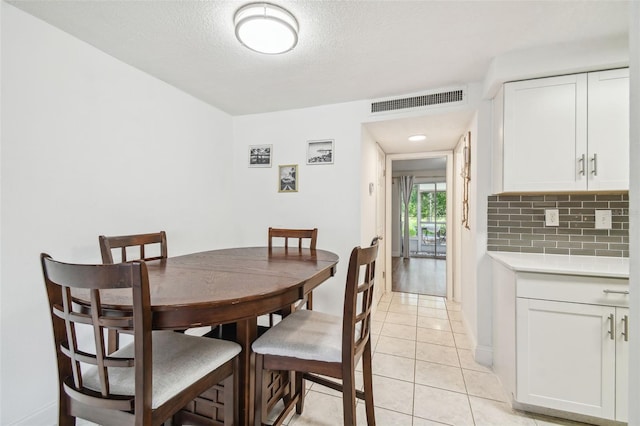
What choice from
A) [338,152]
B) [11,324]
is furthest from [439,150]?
[11,324]

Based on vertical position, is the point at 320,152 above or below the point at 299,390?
above

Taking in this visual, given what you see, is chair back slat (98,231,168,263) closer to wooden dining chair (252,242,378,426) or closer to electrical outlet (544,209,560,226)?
wooden dining chair (252,242,378,426)

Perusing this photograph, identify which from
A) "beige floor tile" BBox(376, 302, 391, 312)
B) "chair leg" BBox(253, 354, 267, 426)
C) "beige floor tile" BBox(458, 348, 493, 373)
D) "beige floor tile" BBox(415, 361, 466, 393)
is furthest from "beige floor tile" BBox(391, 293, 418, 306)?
"chair leg" BBox(253, 354, 267, 426)

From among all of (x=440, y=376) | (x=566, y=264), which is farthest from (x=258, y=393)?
(x=566, y=264)

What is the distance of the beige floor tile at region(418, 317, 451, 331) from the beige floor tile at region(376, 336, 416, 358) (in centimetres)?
44

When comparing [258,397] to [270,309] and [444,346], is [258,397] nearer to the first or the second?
[270,309]

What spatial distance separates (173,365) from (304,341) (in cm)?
54

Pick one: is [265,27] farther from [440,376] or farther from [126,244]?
[440,376]

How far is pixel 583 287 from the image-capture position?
5.04ft

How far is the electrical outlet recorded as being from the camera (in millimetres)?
2096

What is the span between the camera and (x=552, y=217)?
2.11 metres

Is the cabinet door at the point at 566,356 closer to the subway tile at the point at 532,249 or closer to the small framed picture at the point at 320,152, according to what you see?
the subway tile at the point at 532,249

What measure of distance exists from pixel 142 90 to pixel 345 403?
8.23ft

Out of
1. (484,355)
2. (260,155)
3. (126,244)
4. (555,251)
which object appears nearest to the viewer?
(126,244)
